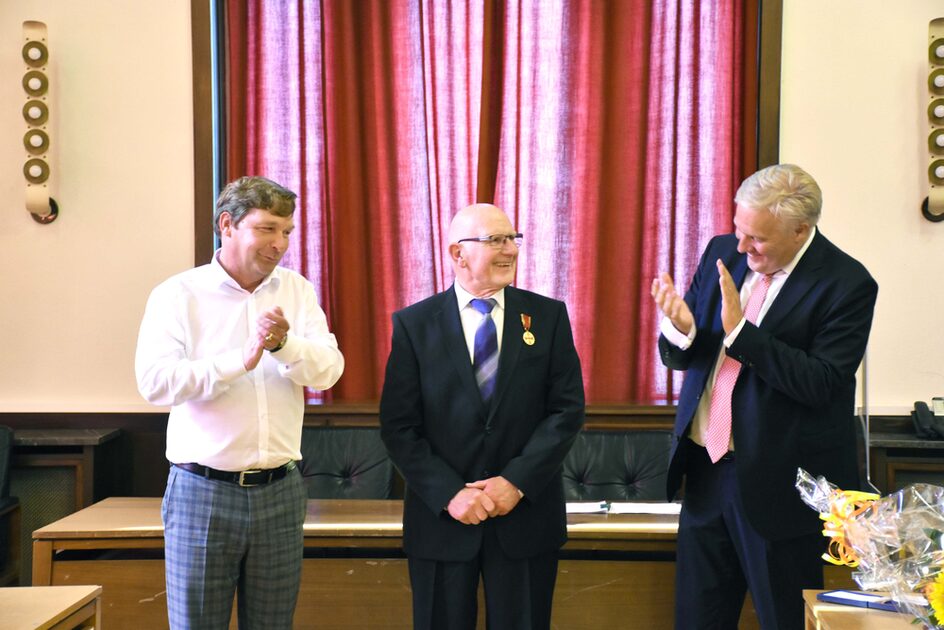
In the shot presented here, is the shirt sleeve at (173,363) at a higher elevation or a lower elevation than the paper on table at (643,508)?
higher

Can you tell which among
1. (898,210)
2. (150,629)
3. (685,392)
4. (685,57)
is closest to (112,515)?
(150,629)

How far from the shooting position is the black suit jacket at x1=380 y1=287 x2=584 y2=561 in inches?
96.3

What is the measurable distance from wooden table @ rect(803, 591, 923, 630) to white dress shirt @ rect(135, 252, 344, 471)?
4.38ft

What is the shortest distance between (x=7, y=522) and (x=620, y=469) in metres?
2.54

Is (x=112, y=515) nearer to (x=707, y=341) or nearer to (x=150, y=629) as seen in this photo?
(x=150, y=629)

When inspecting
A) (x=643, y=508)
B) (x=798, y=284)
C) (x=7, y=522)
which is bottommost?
(x=7, y=522)

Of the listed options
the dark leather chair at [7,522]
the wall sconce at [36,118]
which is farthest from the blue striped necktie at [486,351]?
the wall sconce at [36,118]

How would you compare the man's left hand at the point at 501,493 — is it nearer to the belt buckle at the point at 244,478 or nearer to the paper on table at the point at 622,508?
the belt buckle at the point at 244,478

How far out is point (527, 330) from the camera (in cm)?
258

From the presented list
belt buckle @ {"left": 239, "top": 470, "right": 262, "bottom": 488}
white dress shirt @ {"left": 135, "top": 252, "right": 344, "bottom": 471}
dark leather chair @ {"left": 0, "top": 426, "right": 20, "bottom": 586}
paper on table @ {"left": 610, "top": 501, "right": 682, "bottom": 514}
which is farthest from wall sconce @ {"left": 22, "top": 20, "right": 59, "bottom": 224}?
paper on table @ {"left": 610, "top": 501, "right": 682, "bottom": 514}

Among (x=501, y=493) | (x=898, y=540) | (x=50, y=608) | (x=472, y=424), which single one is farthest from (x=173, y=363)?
(x=898, y=540)

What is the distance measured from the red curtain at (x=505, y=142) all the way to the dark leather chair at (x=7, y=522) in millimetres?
1380

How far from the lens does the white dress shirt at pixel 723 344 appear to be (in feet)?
8.33

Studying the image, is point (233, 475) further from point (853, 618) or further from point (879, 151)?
point (879, 151)
